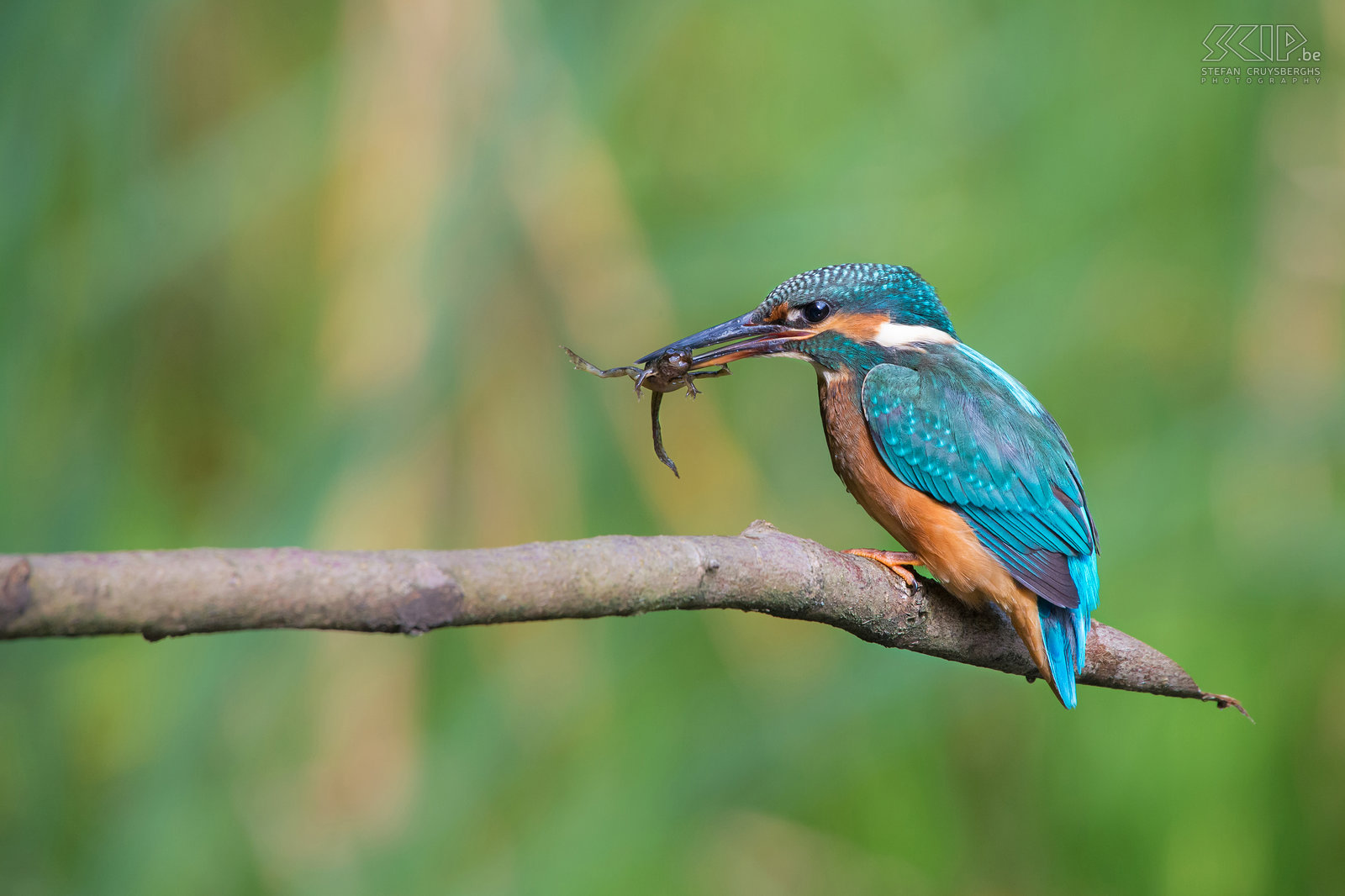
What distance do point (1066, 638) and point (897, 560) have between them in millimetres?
332

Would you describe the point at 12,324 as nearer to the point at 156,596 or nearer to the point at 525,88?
the point at 525,88

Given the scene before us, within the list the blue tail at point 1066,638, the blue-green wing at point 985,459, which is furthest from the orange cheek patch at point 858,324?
the blue tail at point 1066,638

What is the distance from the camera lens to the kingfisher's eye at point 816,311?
7.57 feet

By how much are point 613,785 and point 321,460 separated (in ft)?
3.16

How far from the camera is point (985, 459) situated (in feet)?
7.02

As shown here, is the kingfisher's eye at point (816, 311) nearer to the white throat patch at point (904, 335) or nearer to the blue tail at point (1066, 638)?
the white throat patch at point (904, 335)

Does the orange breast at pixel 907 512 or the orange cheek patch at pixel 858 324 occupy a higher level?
the orange cheek patch at pixel 858 324

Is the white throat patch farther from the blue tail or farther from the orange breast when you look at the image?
the blue tail
